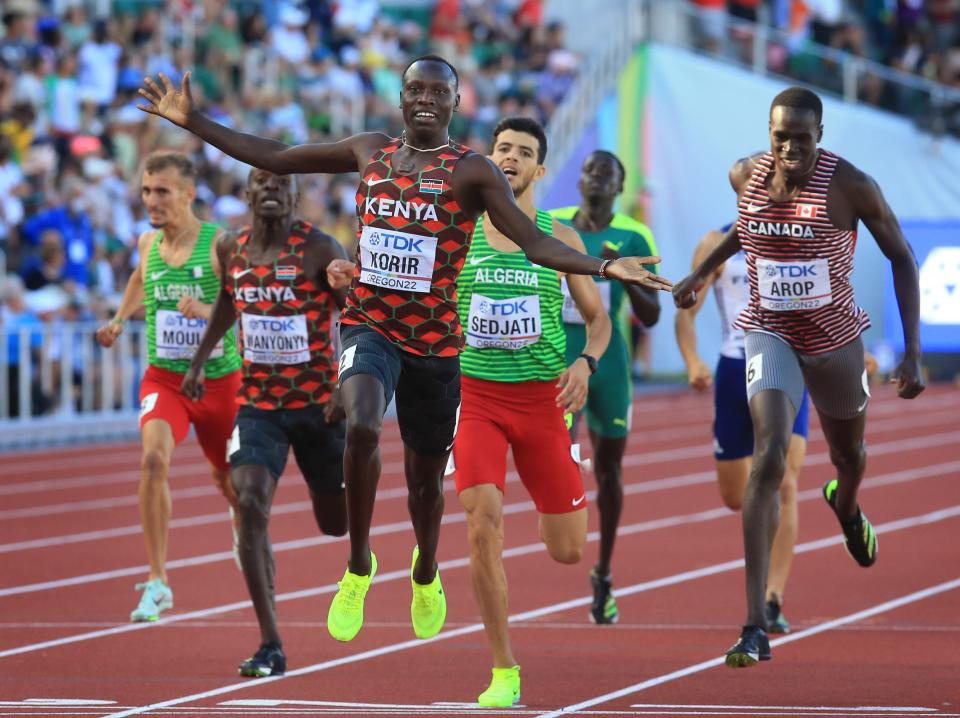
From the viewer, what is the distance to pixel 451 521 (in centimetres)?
1365

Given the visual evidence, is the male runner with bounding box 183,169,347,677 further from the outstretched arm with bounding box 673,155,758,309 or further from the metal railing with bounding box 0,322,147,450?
the metal railing with bounding box 0,322,147,450

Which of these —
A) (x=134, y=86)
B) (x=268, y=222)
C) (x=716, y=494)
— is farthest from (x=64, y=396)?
(x=268, y=222)

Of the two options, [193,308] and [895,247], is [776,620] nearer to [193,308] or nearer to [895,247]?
[895,247]

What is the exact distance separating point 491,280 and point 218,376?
2.34 metres

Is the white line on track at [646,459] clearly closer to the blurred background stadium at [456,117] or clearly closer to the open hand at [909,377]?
the blurred background stadium at [456,117]

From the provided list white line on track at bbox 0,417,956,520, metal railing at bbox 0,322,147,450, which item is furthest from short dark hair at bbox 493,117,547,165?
metal railing at bbox 0,322,147,450

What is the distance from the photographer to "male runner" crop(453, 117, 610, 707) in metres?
7.96

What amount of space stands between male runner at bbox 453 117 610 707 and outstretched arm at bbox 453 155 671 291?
1.02 m

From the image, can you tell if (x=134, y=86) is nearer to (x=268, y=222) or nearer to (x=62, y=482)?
(x=62, y=482)

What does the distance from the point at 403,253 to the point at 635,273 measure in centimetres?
99

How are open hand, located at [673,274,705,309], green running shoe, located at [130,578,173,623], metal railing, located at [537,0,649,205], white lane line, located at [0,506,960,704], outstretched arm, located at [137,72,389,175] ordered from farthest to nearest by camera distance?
metal railing, located at [537,0,649,205]
green running shoe, located at [130,578,173,623]
white lane line, located at [0,506,960,704]
open hand, located at [673,274,705,309]
outstretched arm, located at [137,72,389,175]

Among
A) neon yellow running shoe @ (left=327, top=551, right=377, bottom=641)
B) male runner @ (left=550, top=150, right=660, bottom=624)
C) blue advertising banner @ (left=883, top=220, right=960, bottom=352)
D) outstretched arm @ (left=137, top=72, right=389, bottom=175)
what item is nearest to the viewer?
neon yellow running shoe @ (left=327, top=551, right=377, bottom=641)

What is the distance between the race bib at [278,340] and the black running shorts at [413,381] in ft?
4.70

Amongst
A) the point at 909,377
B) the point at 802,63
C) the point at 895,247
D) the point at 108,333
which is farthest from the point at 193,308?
the point at 802,63
